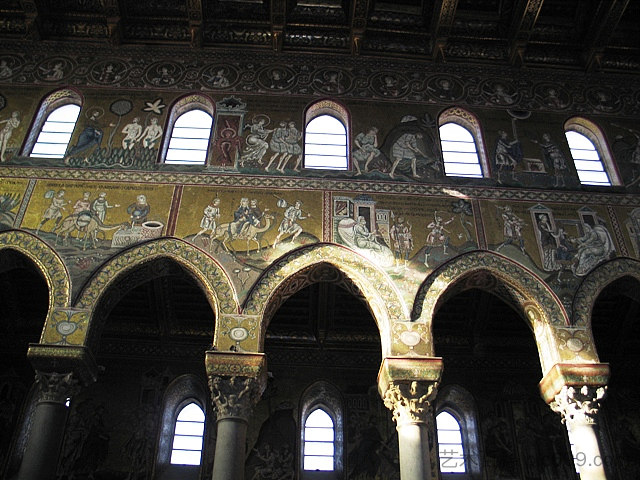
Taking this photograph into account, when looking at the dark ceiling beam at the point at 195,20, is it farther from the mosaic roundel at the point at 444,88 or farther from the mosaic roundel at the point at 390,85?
the mosaic roundel at the point at 444,88

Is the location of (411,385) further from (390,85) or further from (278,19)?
(278,19)

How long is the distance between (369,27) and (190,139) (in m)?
4.58

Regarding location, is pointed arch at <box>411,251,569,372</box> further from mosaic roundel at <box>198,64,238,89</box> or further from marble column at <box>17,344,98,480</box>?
mosaic roundel at <box>198,64,238,89</box>

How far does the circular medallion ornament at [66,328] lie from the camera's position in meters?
10.1

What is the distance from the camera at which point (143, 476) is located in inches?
486

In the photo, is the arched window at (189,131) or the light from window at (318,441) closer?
the arched window at (189,131)

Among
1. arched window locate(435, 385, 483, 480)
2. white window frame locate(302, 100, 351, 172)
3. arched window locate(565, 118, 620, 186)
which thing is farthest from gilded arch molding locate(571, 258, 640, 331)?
white window frame locate(302, 100, 351, 172)

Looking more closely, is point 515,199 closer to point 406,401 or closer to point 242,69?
point 406,401

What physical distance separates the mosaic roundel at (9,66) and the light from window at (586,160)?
1129 cm

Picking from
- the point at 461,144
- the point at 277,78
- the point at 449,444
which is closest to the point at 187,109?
the point at 277,78

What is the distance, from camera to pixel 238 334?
33.7 feet

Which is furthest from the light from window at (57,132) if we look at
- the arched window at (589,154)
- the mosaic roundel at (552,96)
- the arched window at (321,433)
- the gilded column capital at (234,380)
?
the arched window at (589,154)

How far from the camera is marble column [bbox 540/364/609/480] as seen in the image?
9.87 m

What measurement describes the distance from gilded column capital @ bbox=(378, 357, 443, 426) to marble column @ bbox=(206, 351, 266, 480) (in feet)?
6.47
